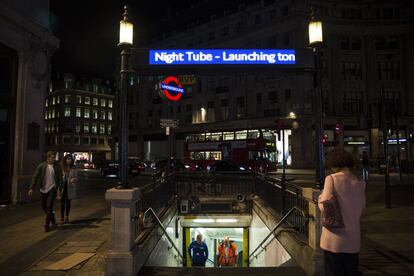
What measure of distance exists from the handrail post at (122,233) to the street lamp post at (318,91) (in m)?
3.21

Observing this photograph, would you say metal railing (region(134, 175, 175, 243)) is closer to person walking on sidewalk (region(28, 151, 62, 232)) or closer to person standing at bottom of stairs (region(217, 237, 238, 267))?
person walking on sidewalk (region(28, 151, 62, 232))

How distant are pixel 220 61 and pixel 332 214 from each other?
387 centimetres

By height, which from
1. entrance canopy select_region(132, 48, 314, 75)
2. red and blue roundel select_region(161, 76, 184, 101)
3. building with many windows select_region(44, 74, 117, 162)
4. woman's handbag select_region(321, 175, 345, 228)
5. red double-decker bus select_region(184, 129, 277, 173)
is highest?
building with many windows select_region(44, 74, 117, 162)

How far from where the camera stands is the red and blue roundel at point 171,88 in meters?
10.8

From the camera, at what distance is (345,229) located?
3578 millimetres

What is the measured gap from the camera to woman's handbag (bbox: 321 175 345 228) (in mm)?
3568

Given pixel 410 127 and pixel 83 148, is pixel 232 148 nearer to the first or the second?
pixel 410 127

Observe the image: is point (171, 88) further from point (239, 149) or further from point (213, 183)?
point (239, 149)

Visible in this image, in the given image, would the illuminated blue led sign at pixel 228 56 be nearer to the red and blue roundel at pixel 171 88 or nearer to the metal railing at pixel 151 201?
the metal railing at pixel 151 201

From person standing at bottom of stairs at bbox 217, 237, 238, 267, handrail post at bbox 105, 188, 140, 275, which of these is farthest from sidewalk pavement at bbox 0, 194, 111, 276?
person standing at bottom of stairs at bbox 217, 237, 238, 267

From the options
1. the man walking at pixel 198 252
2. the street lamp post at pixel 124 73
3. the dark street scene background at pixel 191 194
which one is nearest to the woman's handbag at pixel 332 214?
the dark street scene background at pixel 191 194

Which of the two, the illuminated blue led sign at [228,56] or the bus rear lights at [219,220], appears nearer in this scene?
the illuminated blue led sign at [228,56]

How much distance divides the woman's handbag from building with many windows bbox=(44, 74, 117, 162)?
253 ft

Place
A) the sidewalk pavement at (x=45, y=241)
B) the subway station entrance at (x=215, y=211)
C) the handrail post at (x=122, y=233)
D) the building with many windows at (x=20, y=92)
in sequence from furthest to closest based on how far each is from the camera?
the building with many windows at (x=20, y=92), the subway station entrance at (x=215, y=211), the sidewalk pavement at (x=45, y=241), the handrail post at (x=122, y=233)
